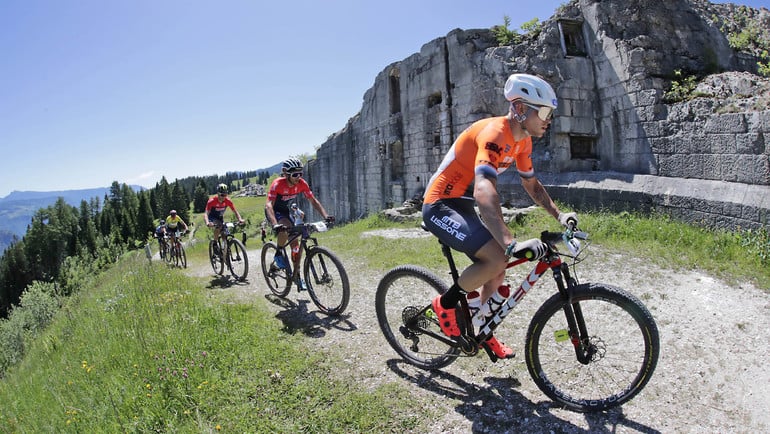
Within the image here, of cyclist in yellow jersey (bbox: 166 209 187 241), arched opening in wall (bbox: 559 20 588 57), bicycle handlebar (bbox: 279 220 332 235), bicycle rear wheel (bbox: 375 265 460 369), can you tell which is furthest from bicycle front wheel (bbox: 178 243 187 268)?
arched opening in wall (bbox: 559 20 588 57)

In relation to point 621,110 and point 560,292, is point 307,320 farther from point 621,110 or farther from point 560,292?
point 621,110

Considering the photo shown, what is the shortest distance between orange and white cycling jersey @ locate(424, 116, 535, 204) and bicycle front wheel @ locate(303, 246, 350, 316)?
7.57ft

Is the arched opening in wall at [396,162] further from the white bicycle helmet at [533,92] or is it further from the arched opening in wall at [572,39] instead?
the white bicycle helmet at [533,92]

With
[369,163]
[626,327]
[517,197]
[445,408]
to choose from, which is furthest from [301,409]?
Result: [369,163]

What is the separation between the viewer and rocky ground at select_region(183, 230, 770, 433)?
297cm

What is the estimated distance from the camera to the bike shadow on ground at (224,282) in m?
8.05

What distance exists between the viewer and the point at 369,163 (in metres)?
18.9

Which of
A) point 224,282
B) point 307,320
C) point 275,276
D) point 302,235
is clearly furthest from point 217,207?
point 307,320

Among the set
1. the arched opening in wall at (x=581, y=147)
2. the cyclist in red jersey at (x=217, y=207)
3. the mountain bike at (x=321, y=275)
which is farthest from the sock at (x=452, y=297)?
the arched opening in wall at (x=581, y=147)

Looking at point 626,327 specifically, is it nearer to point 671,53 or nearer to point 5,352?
point 671,53

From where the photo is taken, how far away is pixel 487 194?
2773 millimetres

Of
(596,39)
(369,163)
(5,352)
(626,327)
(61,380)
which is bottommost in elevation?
(5,352)

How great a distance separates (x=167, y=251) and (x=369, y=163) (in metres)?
9.23

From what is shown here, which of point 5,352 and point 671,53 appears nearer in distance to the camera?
point 671,53
